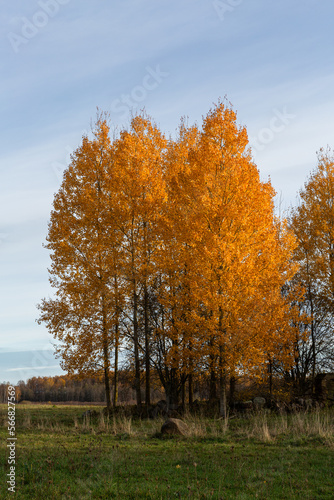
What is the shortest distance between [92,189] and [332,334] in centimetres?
1397

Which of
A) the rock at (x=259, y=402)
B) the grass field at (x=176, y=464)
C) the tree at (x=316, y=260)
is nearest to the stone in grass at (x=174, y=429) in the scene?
the grass field at (x=176, y=464)

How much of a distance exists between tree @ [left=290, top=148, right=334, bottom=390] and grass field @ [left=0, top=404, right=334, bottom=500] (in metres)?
10.7

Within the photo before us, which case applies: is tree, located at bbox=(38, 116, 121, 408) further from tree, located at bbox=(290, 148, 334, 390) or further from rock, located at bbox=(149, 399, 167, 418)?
tree, located at bbox=(290, 148, 334, 390)

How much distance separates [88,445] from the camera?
10.2 meters

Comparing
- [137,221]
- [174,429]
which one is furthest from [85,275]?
[174,429]

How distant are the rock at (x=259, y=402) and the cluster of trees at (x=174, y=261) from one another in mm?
1528

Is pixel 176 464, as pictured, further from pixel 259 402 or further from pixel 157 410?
pixel 259 402

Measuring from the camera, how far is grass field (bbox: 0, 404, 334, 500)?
262 inches

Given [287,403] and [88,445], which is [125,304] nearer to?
[287,403]

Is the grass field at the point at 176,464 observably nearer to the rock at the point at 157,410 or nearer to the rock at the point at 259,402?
the rock at the point at 157,410

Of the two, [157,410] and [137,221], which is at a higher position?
[137,221]

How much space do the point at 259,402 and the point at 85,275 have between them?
8889 millimetres

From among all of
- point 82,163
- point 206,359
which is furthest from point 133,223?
point 206,359

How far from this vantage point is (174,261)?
16656mm
